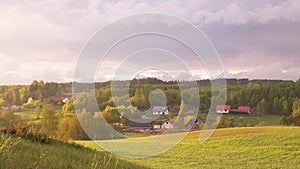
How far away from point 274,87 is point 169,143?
59.8 metres

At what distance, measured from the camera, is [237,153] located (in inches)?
1141

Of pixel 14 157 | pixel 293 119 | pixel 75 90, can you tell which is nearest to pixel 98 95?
pixel 75 90

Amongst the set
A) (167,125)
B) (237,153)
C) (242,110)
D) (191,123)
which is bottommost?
(237,153)

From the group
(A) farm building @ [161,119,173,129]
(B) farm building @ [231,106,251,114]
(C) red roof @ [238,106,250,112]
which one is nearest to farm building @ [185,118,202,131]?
(A) farm building @ [161,119,173,129]

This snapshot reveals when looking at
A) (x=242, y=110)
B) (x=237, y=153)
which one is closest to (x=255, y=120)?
(x=242, y=110)

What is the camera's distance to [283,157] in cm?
2672

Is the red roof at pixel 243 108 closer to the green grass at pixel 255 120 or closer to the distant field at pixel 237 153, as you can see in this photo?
the green grass at pixel 255 120

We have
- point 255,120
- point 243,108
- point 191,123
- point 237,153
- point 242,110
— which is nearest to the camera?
point 191,123

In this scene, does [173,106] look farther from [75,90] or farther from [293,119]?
[293,119]

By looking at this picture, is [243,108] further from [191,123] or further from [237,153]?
[191,123]

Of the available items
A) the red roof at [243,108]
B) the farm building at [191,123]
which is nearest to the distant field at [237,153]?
the farm building at [191,123]

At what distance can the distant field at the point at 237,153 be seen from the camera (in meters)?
23.2

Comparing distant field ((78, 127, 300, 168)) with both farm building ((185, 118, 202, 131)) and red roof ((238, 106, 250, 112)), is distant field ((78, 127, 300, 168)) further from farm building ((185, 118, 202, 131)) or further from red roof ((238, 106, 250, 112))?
red roof ((238, 106, 250, 112))

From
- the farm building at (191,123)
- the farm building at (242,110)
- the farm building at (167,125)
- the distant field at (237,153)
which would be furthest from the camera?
the farm building at (242,110)
